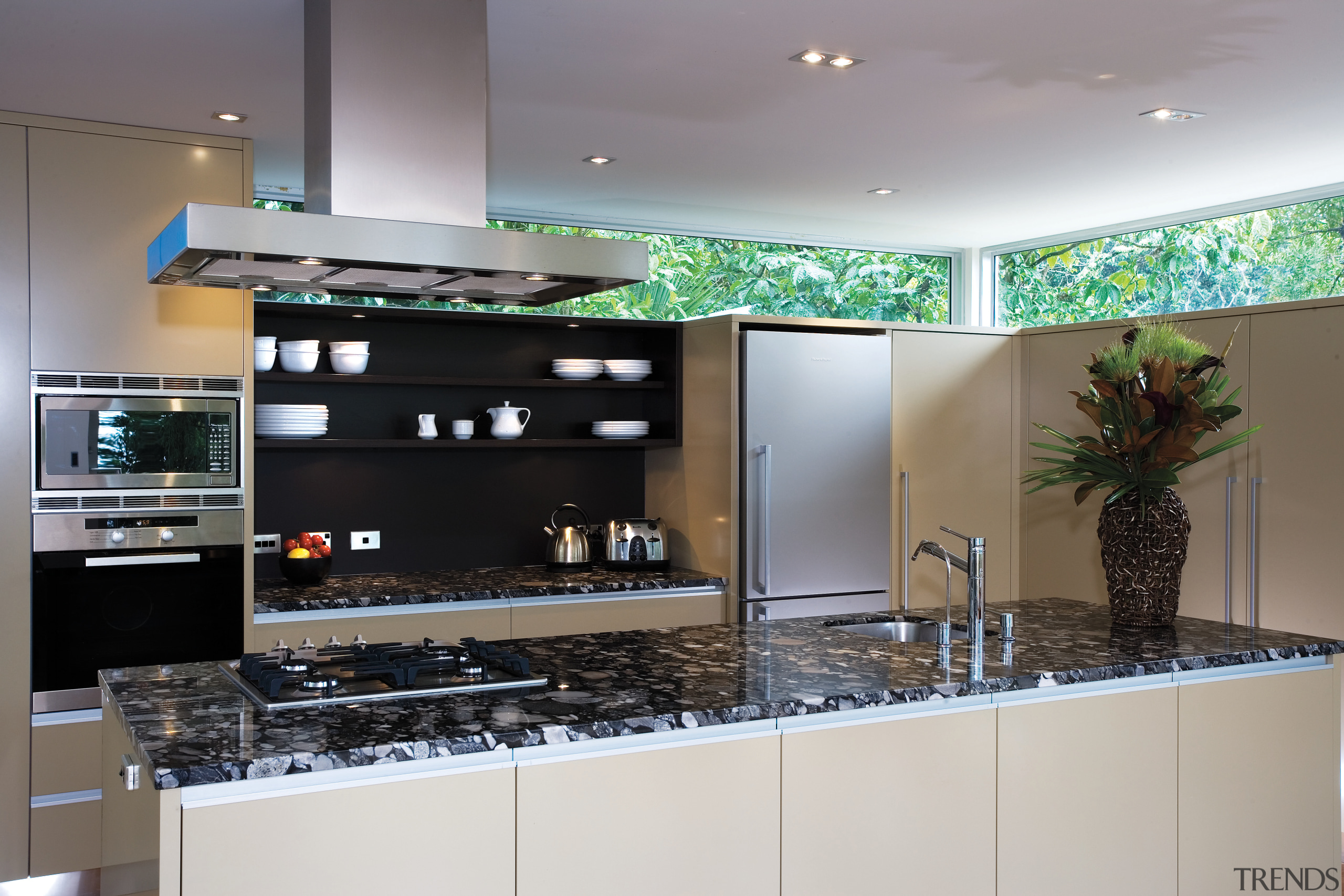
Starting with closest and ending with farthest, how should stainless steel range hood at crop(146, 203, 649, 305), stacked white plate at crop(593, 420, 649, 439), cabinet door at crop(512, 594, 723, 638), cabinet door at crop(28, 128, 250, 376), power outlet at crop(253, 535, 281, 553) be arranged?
stainless steel range hood at crop(146, 203, 649, 305) → cabinet door at crop(28, 128, 250, 376) → cabinet door at crop(512, 594, 723, 638) → power outlet at crop(253, 535, 281, 553) → stacked white plate at crop(593, 420, 649, 439)

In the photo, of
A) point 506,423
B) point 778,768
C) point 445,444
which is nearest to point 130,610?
point 445,444

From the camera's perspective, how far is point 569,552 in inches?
182

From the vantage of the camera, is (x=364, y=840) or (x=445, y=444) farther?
(x=445, y=444)

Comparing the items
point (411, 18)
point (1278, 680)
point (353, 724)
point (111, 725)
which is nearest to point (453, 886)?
point (353, 724)

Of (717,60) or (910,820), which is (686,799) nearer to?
(910,820)

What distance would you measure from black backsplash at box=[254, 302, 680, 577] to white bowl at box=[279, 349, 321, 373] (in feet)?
0.51

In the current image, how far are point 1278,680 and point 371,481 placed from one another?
3263 millimetres

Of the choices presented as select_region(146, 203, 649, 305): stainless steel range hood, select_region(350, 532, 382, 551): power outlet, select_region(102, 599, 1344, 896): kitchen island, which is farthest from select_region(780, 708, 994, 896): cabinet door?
select_region(350, 532, 382, 551): power outlet

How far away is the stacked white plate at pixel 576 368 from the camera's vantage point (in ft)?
15.7

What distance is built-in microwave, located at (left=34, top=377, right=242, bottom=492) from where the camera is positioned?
3557mm

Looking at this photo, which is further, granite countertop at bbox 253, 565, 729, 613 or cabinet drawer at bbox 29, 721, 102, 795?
granite countertop at bbox 253, 565, 729, 613

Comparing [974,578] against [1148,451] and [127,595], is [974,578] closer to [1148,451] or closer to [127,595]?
[1148,451]

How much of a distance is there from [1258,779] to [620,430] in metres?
2.79

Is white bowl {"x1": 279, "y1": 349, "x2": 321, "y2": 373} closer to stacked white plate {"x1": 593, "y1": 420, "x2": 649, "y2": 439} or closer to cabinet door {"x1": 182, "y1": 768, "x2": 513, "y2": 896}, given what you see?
stacked white plate {"x1": 593, "y1": 420, "x2": 649, "y2": 439}
